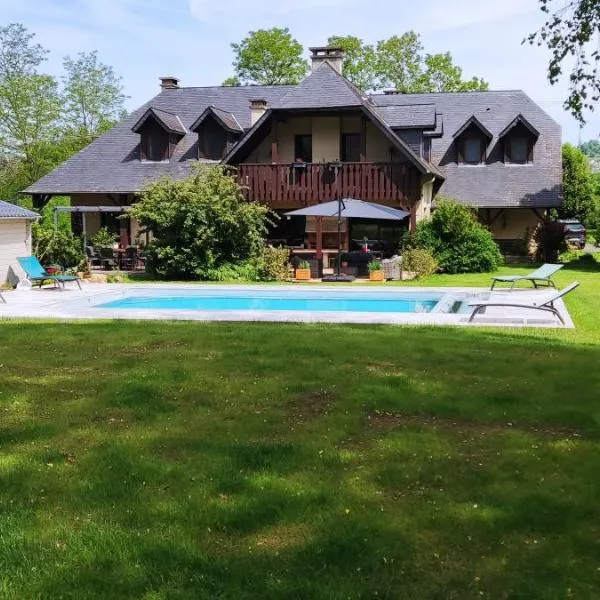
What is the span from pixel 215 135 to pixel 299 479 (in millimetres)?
25455

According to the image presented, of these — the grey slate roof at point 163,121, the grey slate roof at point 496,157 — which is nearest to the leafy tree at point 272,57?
the grey slate roof at point 496,157

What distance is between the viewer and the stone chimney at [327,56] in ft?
91.8

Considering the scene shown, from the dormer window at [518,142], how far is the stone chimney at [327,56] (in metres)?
7.36

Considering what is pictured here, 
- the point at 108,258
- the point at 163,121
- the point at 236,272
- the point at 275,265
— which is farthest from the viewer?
the point at 163,121

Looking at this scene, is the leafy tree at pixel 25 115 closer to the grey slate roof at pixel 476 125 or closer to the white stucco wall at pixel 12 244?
the white stucco wall at pixel 12 244

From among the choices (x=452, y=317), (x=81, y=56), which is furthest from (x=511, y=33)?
(x=81, y=56)

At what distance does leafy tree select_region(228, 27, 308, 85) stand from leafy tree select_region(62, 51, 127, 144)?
11.5 meters

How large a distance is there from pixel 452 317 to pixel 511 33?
17.5 feet

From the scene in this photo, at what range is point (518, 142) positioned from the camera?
29391mm

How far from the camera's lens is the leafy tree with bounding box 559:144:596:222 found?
3891 centimetres

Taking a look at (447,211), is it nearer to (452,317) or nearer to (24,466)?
(452,317)

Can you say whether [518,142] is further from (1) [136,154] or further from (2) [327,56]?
(1) [136,154]

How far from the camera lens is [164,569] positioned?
11.6ft

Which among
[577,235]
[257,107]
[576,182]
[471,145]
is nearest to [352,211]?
[257,107]
